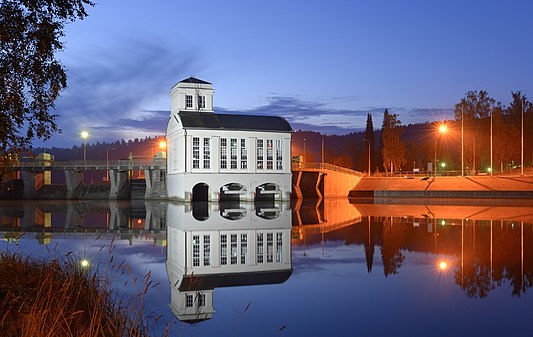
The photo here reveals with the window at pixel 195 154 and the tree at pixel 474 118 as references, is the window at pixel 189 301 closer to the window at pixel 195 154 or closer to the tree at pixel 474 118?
the window at pixel 195 154

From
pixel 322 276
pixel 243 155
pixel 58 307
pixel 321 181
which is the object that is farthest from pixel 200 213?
pixel 321 181

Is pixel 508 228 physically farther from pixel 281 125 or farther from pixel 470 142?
pixel 470 142

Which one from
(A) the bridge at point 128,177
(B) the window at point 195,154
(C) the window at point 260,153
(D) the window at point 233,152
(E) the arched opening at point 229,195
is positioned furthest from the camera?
(A) the bridge at point 128,177

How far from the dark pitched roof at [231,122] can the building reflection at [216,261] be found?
3231 cm

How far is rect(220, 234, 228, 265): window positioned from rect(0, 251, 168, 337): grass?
24.4ft

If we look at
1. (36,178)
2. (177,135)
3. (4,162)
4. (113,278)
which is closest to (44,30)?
(4,162)

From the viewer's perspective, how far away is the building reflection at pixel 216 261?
42.7ft

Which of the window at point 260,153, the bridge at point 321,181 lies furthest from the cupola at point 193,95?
the bridge at point 321,181

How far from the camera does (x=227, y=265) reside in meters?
18.2

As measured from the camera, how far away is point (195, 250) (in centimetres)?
2152

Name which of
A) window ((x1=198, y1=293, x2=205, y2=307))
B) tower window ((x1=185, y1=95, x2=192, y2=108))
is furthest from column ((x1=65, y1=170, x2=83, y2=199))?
window ((x1=198, y1=293, x2=205, y2=307))

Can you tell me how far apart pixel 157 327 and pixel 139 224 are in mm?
24931

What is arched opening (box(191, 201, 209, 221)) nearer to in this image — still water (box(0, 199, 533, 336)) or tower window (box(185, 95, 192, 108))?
still water (box(0, 199, 533, 336))

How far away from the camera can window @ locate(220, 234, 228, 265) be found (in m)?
19.1
